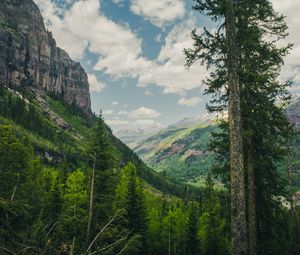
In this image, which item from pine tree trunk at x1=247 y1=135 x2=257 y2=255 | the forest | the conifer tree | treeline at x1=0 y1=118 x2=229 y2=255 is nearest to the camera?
the forest

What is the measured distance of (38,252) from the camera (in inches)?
225

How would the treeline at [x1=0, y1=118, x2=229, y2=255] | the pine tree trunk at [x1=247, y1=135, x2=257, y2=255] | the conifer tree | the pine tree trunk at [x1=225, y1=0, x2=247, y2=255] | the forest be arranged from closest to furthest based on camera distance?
the forest < the pine tree trunk at [x1=225, y1=0, x2=247, y2=255] < the pine tree trunk at [x1=247, y1=135, x2=257, y2=255] < the treeline at [x1=0, y1=118, x2=229, y2=255] < the conifer tree

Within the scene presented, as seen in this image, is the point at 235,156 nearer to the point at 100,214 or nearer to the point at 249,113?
the point at 249,113

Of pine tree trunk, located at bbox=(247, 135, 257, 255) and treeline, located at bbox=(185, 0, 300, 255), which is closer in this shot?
→ treeline, located at bbox=(185, 0, 300, 255)

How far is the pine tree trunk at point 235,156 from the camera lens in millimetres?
10227

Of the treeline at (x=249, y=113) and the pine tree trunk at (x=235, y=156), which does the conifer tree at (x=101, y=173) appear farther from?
the pine tree trunk at (x=235, y=156)

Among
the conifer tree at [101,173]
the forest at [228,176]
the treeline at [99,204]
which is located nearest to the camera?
the forest at [228,176]

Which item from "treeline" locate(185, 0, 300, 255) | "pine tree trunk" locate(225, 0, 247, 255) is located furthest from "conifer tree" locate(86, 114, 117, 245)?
"pine tree trunk" locate(225, 0, 247, 255)

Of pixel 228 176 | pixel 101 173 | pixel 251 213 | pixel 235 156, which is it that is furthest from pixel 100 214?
pixel 235 156

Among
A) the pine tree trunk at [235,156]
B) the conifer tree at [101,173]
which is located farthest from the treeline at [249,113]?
the conifer tree at [101,173]

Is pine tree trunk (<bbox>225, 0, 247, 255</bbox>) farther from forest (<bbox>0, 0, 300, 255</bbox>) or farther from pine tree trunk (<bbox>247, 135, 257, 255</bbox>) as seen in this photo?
pine tree trunk (<bbox>247, 135, 257, 255</bbox>)

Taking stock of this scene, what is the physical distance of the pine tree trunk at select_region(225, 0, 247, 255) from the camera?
10.2m

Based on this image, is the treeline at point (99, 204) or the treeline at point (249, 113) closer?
the treeline at point (249, 113)

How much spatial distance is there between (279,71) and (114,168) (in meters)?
19.2
